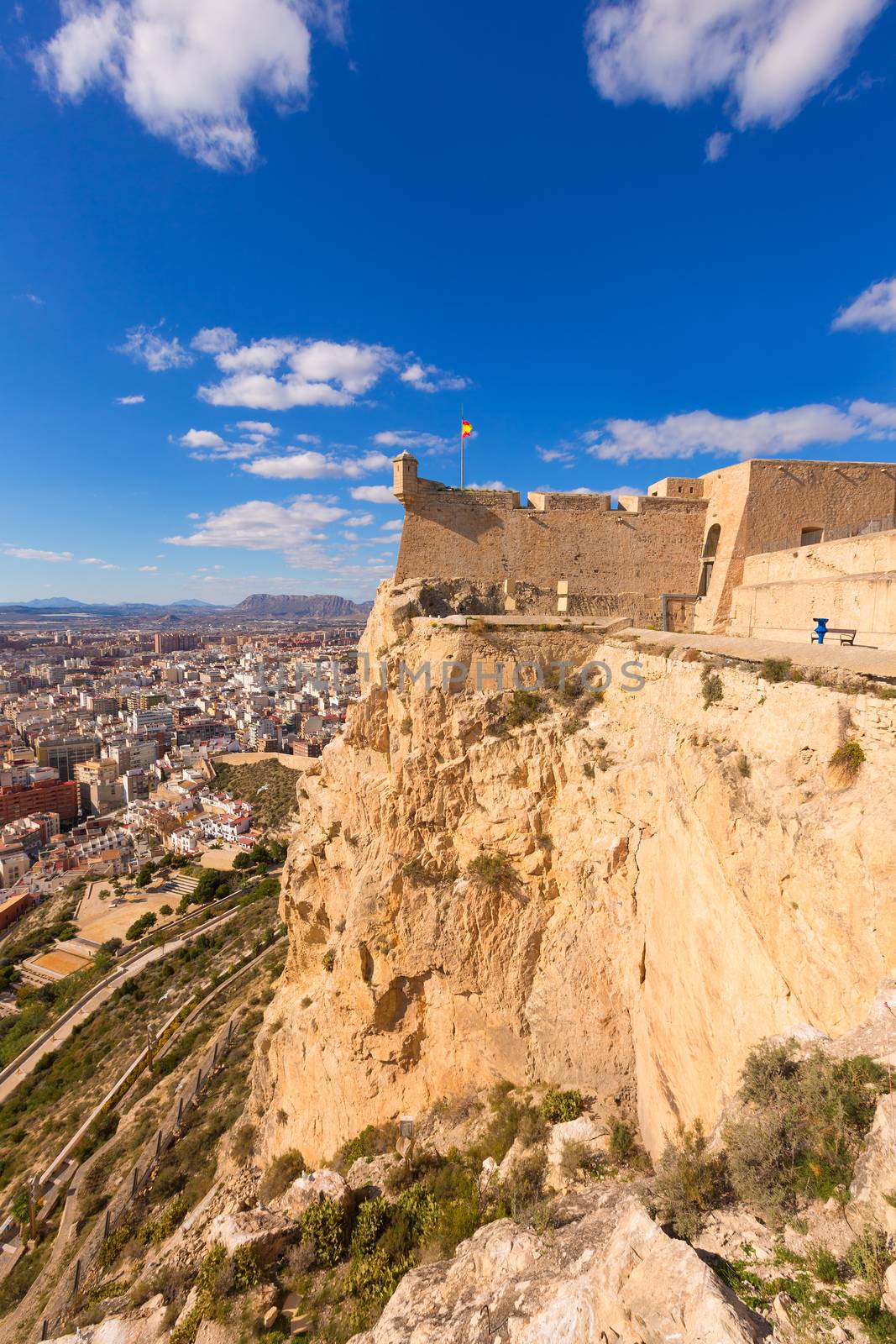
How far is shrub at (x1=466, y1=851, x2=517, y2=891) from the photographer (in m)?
8.91

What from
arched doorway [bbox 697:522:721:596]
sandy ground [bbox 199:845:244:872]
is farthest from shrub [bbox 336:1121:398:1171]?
sandy ground [bbox 199:845:244:872]

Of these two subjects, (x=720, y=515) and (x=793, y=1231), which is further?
(x=720, y=515)

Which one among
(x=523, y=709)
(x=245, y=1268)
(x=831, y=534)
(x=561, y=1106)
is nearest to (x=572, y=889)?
(x=561, y=1106)

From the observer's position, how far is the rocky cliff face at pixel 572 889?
4.31 meters

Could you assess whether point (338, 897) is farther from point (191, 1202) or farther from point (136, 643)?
point (136, 643)

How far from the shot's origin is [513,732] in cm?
923

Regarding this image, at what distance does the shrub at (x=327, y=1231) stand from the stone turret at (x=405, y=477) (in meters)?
12.6

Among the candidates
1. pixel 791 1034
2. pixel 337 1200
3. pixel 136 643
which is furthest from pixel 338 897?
pixel 136 643

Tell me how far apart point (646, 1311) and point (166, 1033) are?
67.4ft

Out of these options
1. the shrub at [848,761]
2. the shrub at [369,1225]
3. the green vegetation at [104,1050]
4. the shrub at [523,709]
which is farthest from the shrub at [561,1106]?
the green vegetation at [104,1050]

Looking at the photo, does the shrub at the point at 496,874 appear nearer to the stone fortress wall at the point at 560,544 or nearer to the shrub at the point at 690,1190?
the shrub at the point at 690,1190

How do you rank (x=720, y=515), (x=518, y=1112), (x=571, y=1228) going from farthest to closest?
(x=720, y=515), (x=518, y=1112), (x=571, y=1228)

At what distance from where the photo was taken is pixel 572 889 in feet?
27.3

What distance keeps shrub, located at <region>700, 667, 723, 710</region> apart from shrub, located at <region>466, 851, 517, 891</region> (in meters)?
4.25
